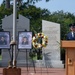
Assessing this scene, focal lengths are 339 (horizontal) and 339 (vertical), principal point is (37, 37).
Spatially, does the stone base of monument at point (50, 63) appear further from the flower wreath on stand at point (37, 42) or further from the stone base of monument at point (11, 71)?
the stone base of monument at point (11, 71)

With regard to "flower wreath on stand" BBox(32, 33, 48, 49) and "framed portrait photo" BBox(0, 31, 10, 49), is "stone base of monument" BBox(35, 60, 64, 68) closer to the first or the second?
"flower wreath on stand" BBox(32, 33, 48, 49)

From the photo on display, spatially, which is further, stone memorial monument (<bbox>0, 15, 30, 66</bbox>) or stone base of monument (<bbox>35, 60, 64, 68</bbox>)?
stone memorial monument (<bbox>0, 15, 30, 66</bbox>)

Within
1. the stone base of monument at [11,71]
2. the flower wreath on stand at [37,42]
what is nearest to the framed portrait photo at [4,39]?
the flower wreath on stand at [37,42]

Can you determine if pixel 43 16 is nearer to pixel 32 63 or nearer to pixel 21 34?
pixel 32 63

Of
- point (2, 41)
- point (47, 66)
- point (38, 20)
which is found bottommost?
point (47, 66)

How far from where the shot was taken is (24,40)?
16.5 m

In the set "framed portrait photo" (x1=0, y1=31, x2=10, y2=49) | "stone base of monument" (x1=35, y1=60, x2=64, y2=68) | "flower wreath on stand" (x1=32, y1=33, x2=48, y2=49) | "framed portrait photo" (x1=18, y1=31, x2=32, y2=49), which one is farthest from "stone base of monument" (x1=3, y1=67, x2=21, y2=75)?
"stone base of monument" (x1=35, y1=60, x2=64, y2=68)

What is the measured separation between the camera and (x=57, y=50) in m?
20.2

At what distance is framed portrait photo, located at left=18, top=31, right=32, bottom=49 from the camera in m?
16.3

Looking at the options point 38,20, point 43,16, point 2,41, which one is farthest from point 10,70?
point 43,16

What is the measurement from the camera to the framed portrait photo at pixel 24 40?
16.3m


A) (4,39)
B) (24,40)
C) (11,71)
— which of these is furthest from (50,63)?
(11,71)

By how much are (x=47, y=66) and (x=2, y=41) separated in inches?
190

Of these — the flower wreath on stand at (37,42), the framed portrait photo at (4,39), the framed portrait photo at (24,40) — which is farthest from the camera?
the flower wreath on stand at (37,42)
